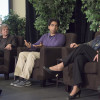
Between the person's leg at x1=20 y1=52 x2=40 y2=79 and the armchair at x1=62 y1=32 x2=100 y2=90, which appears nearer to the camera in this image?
the armchair at x1=62 y1=32 x2=100 y2=90

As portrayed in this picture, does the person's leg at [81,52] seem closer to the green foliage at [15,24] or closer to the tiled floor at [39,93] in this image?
the tiled floor at [39,93]

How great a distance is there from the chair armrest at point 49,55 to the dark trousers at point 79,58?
2.03 ft

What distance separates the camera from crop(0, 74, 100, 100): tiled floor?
3.03 m

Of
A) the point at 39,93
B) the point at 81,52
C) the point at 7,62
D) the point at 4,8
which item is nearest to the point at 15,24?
the point at 4,8

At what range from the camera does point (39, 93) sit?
3330 millimetres

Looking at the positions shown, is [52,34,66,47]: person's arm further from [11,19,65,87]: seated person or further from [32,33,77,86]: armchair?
[32,33,77,86]: armchair

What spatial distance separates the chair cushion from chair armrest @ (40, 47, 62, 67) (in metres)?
0.91

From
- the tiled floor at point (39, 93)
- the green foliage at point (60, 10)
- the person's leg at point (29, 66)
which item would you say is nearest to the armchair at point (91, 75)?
the tiled floor at point (39, 93)

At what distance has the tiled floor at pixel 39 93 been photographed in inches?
119

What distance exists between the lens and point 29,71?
3854 millimetres

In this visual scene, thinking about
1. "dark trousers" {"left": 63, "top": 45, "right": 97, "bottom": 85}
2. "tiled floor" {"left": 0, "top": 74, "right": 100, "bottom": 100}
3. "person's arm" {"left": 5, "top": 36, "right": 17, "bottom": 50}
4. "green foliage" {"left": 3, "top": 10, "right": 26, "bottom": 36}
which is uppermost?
"green foliage" {"left": 3, "top": 10, "right": 26, "bottom": 36}

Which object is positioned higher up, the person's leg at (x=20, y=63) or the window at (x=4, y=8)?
the window at (x=4, y=8)

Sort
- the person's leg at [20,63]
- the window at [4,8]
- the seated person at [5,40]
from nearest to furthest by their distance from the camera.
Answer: the person's leg at [20,63] → the seated person at [5,40] → the window at [4,8]

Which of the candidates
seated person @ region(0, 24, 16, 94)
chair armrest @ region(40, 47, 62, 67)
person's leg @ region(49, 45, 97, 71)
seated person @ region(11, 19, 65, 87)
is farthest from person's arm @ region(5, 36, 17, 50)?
person's leg @ region(49, 45, 97, 71)
